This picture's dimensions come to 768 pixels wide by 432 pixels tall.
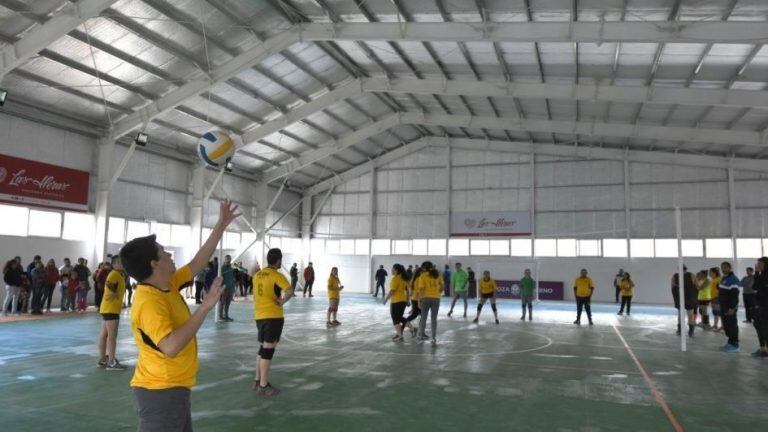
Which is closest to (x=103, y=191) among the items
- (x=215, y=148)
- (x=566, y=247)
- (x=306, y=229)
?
(x=215, y=148)

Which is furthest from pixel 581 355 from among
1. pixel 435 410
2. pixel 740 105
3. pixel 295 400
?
pixel 740 105

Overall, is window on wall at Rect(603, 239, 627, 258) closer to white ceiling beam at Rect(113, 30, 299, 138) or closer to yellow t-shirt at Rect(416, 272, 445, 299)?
yellow t-shirt at Rect(416, 272, 445, 299)

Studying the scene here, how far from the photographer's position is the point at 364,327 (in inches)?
574

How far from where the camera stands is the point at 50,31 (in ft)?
44.8

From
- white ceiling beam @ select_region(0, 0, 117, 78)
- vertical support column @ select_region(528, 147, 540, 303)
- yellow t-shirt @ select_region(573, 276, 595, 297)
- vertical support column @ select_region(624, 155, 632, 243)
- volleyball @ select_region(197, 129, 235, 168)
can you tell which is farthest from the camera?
vertical support column @ select_region(528, 147, 540, 303)

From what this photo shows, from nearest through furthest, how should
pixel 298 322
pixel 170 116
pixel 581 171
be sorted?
1. pixel 298 322
2. pixel 170 116
3. pixel 581 171

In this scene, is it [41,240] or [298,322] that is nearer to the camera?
[298,322]

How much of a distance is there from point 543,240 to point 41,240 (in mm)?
24535

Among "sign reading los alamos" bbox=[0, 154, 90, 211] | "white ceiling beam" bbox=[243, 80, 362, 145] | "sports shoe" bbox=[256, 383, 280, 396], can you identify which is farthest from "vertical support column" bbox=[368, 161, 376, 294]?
"sports shoe" bbox=[256, 383, 280, 396]

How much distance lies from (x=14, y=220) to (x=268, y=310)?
1576 centimetres

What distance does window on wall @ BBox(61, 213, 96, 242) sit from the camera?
64.4ft

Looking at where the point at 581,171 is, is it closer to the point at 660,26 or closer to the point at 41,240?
the point at 660,26

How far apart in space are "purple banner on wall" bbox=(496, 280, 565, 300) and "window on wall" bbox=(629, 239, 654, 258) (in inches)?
166

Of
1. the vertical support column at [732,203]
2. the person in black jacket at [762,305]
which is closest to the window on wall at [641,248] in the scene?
the vertical support column at [732,203]
